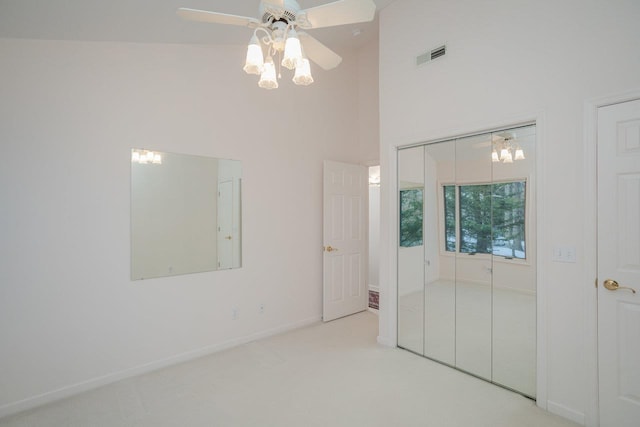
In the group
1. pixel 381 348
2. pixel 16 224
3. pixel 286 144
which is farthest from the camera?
pixel 286 144

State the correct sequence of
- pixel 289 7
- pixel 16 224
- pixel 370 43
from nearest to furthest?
pixel 289 7 < pixel 16 224 < pixel 370 43

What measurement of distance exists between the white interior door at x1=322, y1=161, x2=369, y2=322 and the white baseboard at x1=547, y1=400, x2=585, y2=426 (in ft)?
8.39

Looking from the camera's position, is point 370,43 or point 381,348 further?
point 370,43

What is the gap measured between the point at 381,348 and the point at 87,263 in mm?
2926

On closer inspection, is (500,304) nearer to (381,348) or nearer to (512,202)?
(512,202)

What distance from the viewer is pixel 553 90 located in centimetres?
231

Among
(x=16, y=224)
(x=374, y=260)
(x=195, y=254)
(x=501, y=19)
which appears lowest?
(x=374, y=260)

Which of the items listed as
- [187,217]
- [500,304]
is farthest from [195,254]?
[500,304]

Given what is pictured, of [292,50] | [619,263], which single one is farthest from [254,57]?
[619,263]

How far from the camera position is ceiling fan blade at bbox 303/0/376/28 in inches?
60.9

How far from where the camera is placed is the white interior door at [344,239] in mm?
4324

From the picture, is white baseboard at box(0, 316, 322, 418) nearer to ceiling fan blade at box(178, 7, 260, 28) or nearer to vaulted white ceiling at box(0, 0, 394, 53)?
vaulted white ceiling at box(0, 0, 394, 53)

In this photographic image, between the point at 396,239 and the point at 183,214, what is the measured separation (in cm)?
226

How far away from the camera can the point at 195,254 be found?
3271 mm
